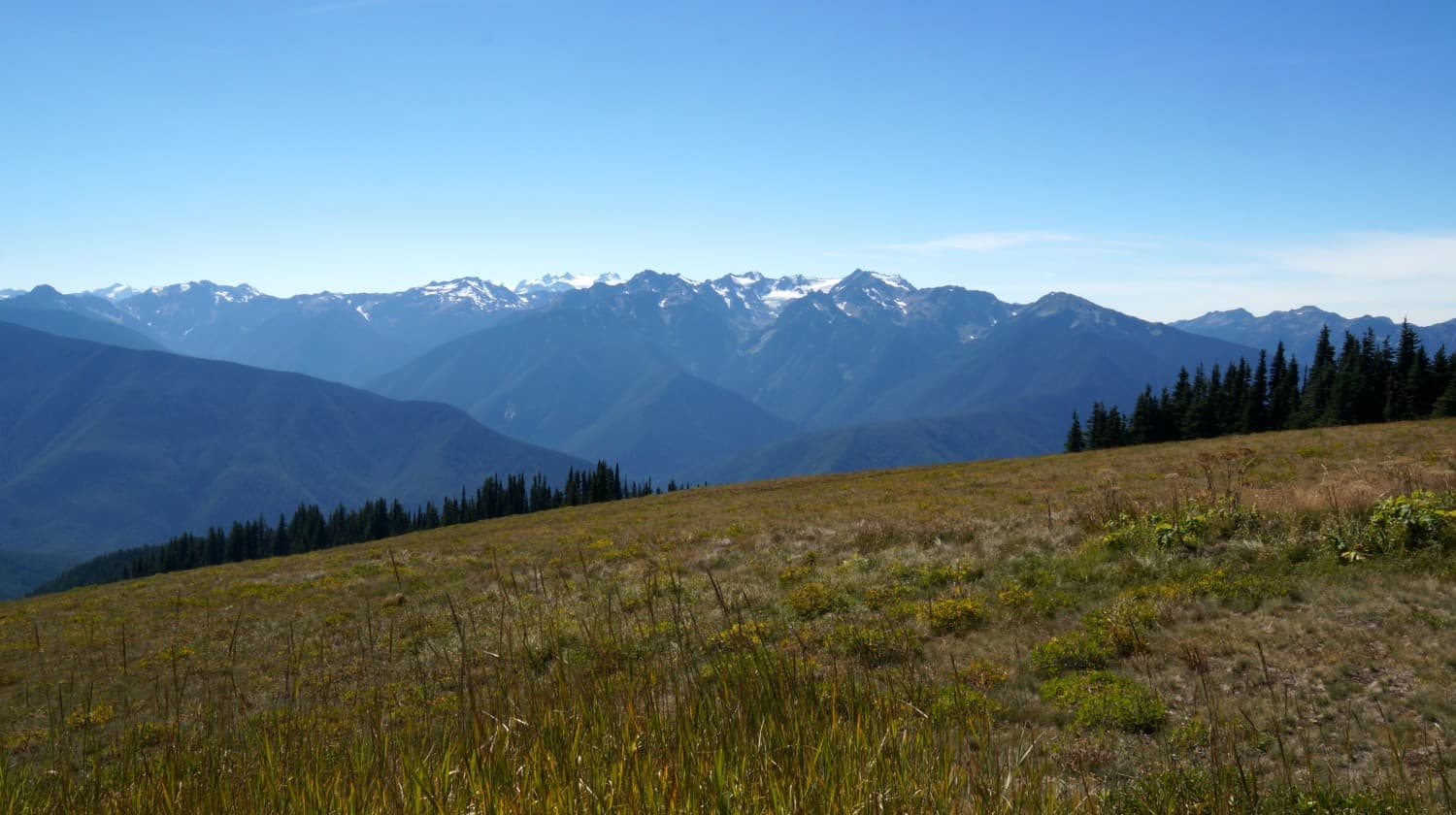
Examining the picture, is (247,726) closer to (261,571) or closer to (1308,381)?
(261,571)

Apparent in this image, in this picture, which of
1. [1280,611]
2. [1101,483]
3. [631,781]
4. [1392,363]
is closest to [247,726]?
[631,781]

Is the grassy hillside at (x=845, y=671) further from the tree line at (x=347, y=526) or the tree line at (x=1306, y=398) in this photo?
the tree line at (x=347, y=526)

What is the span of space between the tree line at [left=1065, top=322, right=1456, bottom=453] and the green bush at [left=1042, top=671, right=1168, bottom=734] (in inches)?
2803

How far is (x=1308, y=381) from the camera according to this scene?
294 feet

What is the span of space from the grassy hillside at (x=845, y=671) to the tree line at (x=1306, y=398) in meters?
55.4

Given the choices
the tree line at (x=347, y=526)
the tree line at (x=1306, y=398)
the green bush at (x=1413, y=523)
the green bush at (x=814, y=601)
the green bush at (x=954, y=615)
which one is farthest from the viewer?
the tree line at (x=347, y=526)

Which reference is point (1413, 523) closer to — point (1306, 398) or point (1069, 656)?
point (1069, 656)

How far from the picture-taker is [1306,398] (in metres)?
82.7

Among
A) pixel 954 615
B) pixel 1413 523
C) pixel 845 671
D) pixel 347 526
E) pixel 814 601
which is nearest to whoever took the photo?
pixel 845 671

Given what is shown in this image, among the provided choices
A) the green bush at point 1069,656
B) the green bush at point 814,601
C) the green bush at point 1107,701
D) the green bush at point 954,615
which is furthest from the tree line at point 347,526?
the green bush at point 1107,701

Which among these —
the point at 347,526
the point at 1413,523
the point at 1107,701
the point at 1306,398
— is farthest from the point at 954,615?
the point at 347,526

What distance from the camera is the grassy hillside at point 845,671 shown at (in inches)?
151

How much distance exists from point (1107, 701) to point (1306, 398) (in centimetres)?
9680

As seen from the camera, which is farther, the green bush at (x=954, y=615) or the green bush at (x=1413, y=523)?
the green bush at (x=954, y=615)
